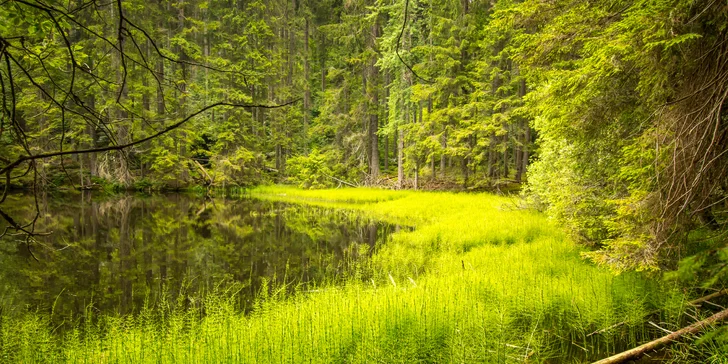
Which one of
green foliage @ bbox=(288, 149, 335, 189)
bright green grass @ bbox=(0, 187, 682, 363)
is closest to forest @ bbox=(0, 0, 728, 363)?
bright green grass @ bbox=(0, 187, 682, 363)

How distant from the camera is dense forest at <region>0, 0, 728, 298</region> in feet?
11.9

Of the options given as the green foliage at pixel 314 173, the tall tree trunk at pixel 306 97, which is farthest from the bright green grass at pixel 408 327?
the tall tree trunk at pixel 306 97

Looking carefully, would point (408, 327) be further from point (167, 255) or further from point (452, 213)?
point (452, 213)

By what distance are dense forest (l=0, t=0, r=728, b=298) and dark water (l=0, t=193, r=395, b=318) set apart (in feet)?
6.97

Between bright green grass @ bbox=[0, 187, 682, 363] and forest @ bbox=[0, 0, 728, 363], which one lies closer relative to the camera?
forest @ bbox=[0, 0, 728, 363]

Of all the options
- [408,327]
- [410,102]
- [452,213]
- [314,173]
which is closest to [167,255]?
[408,327]

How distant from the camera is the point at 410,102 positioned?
2538 centimetres

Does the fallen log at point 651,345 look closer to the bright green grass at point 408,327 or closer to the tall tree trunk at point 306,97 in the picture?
the bright green grass at point 408,327

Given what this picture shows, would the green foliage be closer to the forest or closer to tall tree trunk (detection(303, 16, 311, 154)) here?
the forest

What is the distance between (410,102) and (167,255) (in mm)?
18795

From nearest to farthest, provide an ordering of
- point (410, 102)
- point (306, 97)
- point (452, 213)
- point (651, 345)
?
point (651, 345)
point (452, 213)
point (410, 102)
point (306, 97)

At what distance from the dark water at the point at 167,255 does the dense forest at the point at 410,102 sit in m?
2.13

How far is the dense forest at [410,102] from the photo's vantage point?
11.9 ft

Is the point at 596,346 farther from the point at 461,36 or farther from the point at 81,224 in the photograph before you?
the point at 461,36
